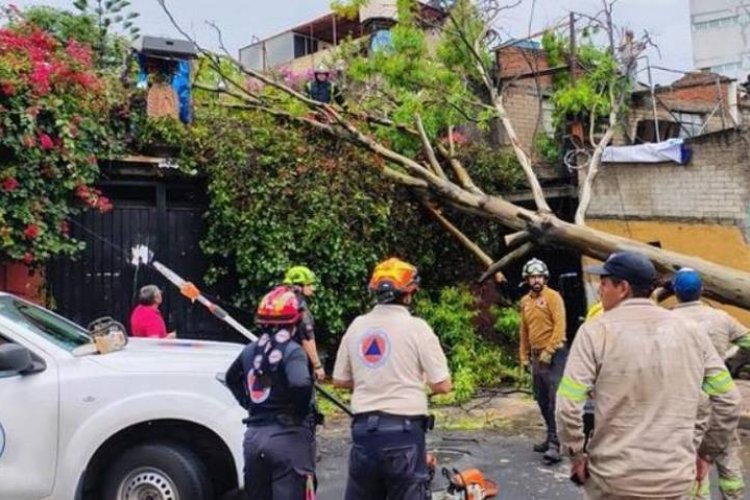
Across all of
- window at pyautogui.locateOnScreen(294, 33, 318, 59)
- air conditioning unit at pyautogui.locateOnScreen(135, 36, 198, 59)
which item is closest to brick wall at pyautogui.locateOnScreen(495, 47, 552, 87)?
air conditioning unit at pyautogui.locateOnScreen(135, 36, 198, 59)

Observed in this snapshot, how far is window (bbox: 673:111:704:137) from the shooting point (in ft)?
52.7

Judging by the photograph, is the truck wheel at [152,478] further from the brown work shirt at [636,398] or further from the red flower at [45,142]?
the red flower at [45,142]

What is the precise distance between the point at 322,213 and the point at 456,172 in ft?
8.76

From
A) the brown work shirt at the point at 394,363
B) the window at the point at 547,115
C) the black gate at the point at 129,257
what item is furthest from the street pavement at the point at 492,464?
the window at the point at 547,115

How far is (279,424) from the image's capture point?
12.7 ft

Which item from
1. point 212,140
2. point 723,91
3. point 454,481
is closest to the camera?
point 454,481

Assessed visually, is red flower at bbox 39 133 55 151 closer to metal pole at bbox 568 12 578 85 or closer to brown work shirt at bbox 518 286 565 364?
brown work shirt at bbox 518 286 565 364

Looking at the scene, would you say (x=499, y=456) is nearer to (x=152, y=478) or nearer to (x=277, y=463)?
(x=152, y=478)

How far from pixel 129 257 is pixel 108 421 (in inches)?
221

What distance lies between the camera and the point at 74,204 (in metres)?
9.32

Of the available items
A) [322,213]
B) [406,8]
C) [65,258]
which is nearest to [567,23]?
[406,8]

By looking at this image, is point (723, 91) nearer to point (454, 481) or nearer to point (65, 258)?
point (65, 258)

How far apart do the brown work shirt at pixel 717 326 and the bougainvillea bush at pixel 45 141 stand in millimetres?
6698

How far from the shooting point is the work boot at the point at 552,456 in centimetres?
688
